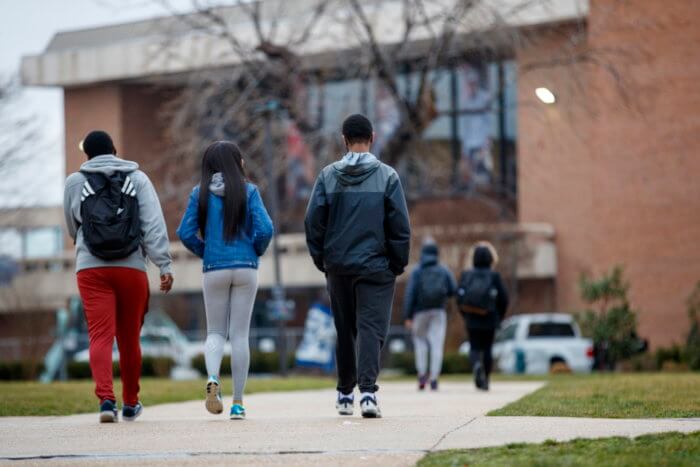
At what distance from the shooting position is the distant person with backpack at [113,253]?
9594 mm

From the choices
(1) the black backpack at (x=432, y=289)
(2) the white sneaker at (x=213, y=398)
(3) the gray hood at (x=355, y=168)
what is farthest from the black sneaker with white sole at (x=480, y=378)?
(2) the white sneaker at (x=213, y=398)

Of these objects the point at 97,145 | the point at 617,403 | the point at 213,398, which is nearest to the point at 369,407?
the point at 213,398

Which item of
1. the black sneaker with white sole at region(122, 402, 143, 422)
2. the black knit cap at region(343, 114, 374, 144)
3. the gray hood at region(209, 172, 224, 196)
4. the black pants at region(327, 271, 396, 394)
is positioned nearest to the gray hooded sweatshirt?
the gray hood at region(209, 172, 224, 196)

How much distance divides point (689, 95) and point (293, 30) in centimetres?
1366

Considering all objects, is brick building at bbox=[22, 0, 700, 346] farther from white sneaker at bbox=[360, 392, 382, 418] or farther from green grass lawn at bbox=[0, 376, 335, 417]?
white sneaker at bbox=[360, 392, 382, 418]

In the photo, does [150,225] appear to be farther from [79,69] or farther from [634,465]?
[79,69]

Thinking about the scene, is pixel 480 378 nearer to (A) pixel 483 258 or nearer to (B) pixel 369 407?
(A) pixel 483 258

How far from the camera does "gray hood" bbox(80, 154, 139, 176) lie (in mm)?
9812

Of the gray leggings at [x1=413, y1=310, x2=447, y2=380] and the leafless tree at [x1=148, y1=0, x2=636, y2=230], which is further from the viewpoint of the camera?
the leafless tree at [x1=148, y1=0, x2=636, y2=230]

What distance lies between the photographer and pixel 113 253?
962 centimetres

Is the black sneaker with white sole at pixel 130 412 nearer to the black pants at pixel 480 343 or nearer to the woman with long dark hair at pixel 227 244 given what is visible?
the woman with long dark hair at pixel 227 244

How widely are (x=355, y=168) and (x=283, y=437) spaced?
237 centimetres

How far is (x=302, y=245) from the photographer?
167 feet

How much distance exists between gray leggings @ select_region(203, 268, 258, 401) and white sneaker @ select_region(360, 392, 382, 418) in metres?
0.82
